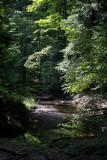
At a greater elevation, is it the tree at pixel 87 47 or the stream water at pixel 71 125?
the tree at pixel 87 47

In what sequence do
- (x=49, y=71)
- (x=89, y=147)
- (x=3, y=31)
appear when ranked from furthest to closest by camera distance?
(x=49, y=71)
(x=3, y=31)
(x=89, y=147)

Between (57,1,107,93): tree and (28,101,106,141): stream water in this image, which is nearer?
(28,101,106,141): stream water

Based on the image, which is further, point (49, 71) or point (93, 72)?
point (49, 71)

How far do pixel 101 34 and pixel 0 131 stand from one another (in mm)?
6407

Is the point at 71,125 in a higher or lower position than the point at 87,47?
lower

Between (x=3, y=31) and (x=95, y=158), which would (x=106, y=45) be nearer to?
(x=95, y=158)

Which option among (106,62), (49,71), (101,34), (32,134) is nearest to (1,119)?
(32,134)

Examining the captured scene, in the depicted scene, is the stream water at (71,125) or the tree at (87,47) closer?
the stream water at (71,125)

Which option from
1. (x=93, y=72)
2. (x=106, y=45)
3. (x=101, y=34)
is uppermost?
(x=101, y=34)

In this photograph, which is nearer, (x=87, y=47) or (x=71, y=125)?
(x=71, y=125)

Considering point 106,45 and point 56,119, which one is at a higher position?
point 106,45

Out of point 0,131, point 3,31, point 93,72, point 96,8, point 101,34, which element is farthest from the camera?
point 96,8

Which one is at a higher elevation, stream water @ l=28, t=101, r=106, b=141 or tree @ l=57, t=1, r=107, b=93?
tree @ l=57, t=1, r=107, b=93

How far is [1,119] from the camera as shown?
573 centimetres
